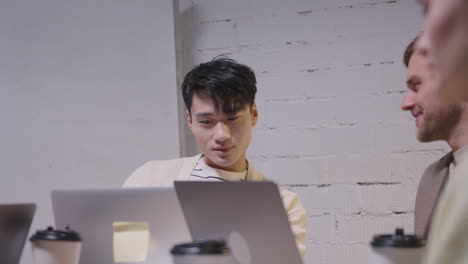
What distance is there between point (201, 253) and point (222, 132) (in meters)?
0.92

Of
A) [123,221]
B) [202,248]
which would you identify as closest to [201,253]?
[202,248]

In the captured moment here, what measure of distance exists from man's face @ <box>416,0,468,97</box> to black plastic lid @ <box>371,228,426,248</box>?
456 millimetres

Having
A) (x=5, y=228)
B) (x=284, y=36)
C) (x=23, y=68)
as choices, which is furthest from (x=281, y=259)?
(x=23, y=68)

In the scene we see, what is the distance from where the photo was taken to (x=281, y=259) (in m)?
1.26

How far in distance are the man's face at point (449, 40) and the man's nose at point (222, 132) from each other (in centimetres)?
133

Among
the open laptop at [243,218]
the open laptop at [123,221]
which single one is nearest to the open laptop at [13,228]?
the open laptop at [123,221]

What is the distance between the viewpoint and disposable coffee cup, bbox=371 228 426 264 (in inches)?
38.9

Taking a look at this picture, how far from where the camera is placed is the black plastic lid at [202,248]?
3.28 ft

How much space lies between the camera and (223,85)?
6.46ft

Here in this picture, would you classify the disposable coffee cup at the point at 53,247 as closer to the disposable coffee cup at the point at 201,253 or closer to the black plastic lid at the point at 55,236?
the black plastic lid at the point at 55,236

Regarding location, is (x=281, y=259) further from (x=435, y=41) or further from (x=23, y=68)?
(x=23, y=68)

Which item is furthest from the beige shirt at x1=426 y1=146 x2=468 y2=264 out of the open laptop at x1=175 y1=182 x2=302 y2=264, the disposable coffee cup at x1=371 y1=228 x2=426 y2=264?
the open laptop at x1=175 y1=182 x2=302 y2=264

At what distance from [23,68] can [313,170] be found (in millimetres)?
1272

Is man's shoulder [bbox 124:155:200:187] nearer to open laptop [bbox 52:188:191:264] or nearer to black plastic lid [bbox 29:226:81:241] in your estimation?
open laptop [bbox 52:188:191:264]
